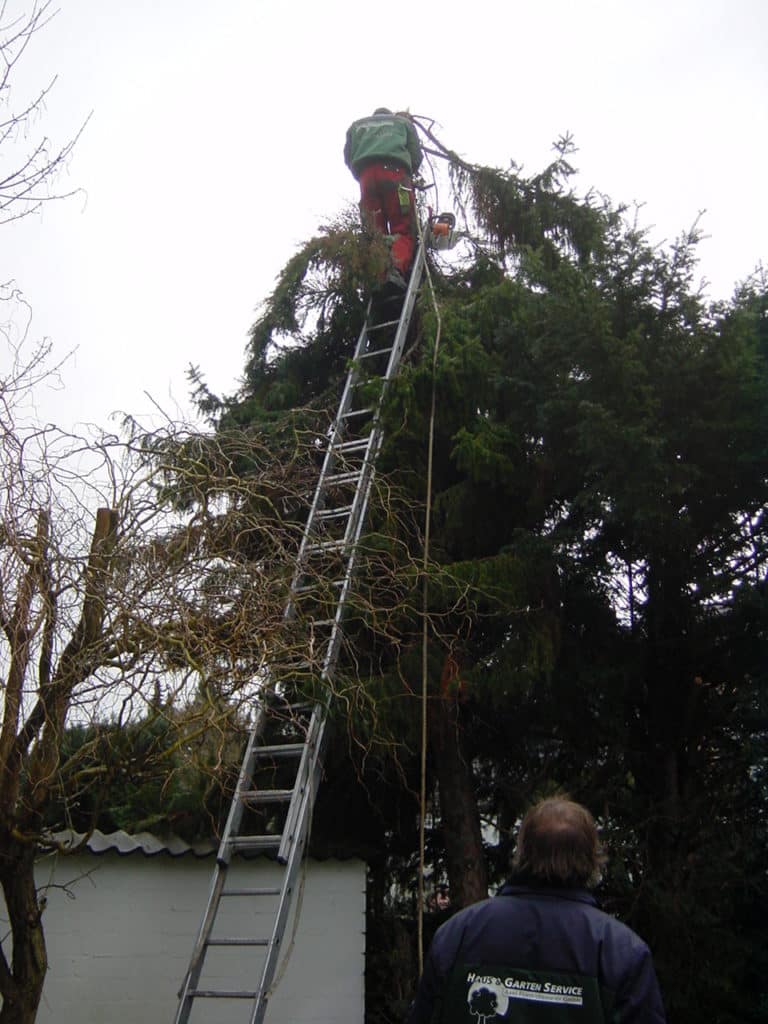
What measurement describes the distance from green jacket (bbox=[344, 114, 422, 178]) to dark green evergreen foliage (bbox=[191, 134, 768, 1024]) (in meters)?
1.99

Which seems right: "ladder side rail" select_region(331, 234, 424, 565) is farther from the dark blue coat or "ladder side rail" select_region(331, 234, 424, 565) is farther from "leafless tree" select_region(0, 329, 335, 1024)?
the dark blue coat

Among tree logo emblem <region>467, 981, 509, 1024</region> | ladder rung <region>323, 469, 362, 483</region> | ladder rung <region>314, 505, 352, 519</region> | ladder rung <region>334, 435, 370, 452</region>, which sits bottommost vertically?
tree logo emblem <region>467, 981, 509, 1024</region>

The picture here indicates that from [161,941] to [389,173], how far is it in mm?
6476

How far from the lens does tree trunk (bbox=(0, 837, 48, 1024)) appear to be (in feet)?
16.4

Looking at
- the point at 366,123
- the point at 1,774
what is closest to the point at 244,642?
the point at 1,774

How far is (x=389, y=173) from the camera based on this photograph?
8.94 meters

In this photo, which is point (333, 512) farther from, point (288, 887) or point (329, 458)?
point (288, 887)

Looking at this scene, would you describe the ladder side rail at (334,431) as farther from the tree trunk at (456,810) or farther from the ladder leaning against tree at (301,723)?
the tree trunk at (456,810)

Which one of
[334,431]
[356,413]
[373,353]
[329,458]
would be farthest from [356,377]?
[329,458]

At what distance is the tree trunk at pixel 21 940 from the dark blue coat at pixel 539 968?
3.32m

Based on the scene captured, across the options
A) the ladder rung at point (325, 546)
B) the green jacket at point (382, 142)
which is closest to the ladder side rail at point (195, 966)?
the ladder rung at point (325, 546)

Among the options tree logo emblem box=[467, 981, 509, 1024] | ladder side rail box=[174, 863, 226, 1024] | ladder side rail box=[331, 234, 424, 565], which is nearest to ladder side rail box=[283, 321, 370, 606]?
ladder side rail box=[331, 234, 424, 565]

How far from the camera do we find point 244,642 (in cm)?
532

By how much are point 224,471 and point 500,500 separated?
2074mm
